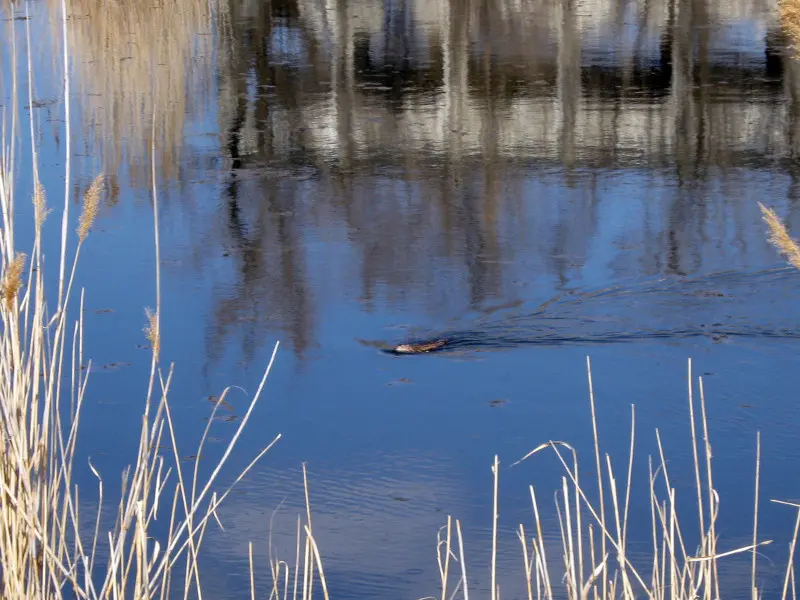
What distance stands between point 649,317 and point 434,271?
3.58 ft

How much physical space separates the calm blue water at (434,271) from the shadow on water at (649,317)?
0.04 ft

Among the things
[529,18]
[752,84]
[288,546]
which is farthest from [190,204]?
[529,18]

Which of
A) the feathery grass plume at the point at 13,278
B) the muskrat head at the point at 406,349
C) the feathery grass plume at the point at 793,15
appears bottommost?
the muskrat head at the point at 406,349

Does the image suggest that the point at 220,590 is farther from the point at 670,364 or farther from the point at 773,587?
the point at 670,364

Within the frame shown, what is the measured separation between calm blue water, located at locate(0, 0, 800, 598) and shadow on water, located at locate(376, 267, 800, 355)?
14 millimetres

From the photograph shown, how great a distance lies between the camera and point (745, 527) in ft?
11.6

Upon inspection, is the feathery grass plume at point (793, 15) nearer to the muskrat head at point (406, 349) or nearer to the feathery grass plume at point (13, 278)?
the muskrat head at point (406, 349)

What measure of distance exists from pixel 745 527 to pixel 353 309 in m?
2.25

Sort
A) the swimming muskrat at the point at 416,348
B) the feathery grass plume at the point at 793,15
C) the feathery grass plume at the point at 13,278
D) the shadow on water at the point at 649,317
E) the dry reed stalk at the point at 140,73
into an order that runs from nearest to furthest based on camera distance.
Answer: the feathery grass plume at the point at 13,278 < the feathery grass plume at the point at 793,15 < the swimming muskrat at the point at 416,348 < the shadow on water at the point at 649,317 < the dry reed stalk at the point at 140,73

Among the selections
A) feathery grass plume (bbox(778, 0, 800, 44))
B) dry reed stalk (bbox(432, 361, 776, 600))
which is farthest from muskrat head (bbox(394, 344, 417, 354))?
feathery grass plume (bbox(778, 0, 800, 44))

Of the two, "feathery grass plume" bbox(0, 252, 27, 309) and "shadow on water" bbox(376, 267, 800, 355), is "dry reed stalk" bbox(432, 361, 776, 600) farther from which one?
"feathery grass plume" bbox(0, 252, 27, 309)

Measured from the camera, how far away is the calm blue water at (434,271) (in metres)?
3.81

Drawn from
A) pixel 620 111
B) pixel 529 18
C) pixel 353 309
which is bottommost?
pixel 353 309

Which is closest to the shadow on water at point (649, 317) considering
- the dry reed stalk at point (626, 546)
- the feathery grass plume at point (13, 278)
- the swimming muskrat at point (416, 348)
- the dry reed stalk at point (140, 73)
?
the swimming muskrat at point (416, 348)
